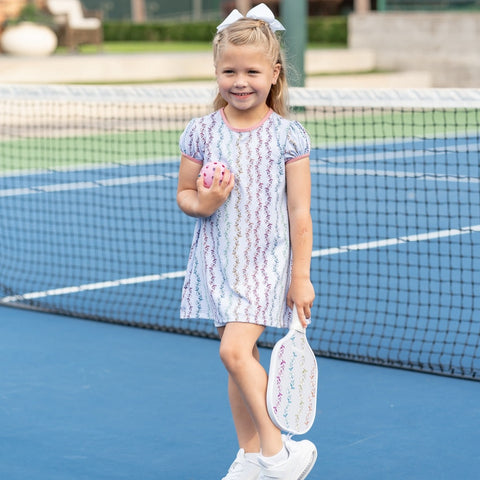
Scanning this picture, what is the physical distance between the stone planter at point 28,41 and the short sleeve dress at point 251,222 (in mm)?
18871

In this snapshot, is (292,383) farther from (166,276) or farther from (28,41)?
(28,41)

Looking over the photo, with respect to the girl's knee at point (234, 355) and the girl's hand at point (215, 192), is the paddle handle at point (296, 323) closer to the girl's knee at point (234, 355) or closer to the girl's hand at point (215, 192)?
the girl's knee at point (234, 355)

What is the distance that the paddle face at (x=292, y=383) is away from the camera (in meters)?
3.22

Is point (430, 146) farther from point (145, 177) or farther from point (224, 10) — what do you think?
point (224, 10)

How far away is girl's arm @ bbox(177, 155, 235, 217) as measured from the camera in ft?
10.5

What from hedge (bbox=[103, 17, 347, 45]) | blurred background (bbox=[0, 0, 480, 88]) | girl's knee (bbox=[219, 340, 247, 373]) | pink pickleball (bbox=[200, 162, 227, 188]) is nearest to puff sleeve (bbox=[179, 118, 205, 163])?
pink pickleball (bbox=[200, 162, 227, 188])

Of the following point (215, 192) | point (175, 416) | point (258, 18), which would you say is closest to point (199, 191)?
point (215, 192)

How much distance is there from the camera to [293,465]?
10.7ft

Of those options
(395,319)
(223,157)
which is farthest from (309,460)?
(395,319)

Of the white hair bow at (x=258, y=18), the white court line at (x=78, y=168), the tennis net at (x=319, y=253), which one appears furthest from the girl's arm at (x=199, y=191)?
the white court line at (x=78, y=168)

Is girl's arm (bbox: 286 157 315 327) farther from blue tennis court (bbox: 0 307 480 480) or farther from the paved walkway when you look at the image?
the paved walkway

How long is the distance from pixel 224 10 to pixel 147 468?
1215 inches

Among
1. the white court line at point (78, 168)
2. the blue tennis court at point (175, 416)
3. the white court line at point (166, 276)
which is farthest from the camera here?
the white court line at point (78, 168)

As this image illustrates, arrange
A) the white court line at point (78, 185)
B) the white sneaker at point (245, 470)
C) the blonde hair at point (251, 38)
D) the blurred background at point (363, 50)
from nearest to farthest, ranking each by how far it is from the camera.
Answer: the blonde hair at point (251, 38), the white sneaker at point (245, 470), the white court line at point (78, 185), the blurred background at point (363, 50)
